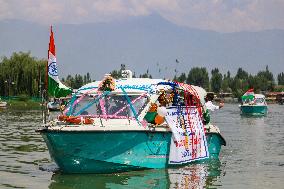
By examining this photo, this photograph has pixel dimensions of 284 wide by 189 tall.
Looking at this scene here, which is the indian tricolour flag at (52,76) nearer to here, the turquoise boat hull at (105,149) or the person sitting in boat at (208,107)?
the turquoise boat hull at (105,149)

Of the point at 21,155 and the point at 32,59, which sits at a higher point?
the point at 32,59

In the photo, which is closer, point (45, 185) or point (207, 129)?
point (45, 185)

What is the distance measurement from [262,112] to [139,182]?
55453 mm

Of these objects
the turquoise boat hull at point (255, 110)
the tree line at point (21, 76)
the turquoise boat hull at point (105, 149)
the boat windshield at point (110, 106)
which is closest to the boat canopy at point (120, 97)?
the boat windshield at point (110, 106)

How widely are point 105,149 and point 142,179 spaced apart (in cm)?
133

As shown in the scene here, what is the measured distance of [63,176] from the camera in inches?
705

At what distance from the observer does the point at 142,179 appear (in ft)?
57.3

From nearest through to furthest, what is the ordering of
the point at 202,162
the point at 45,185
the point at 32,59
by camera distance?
the point at 45,185 < the point at 202,162 < the point at 32,59

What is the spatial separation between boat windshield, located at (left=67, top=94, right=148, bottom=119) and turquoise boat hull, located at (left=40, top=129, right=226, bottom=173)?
3.32 ft

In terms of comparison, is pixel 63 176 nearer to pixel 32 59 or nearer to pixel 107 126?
pixel 107 126

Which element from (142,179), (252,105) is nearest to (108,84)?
(142,179)

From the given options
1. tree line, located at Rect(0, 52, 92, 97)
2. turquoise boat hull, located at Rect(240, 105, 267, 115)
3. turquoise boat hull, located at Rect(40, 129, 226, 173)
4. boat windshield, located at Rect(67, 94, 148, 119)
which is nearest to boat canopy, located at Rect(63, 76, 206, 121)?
boat windshield, located at Rect(67, 94, 148, 119)

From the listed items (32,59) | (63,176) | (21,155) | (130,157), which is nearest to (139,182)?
(130,157)

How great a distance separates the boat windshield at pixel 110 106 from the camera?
18.6m
